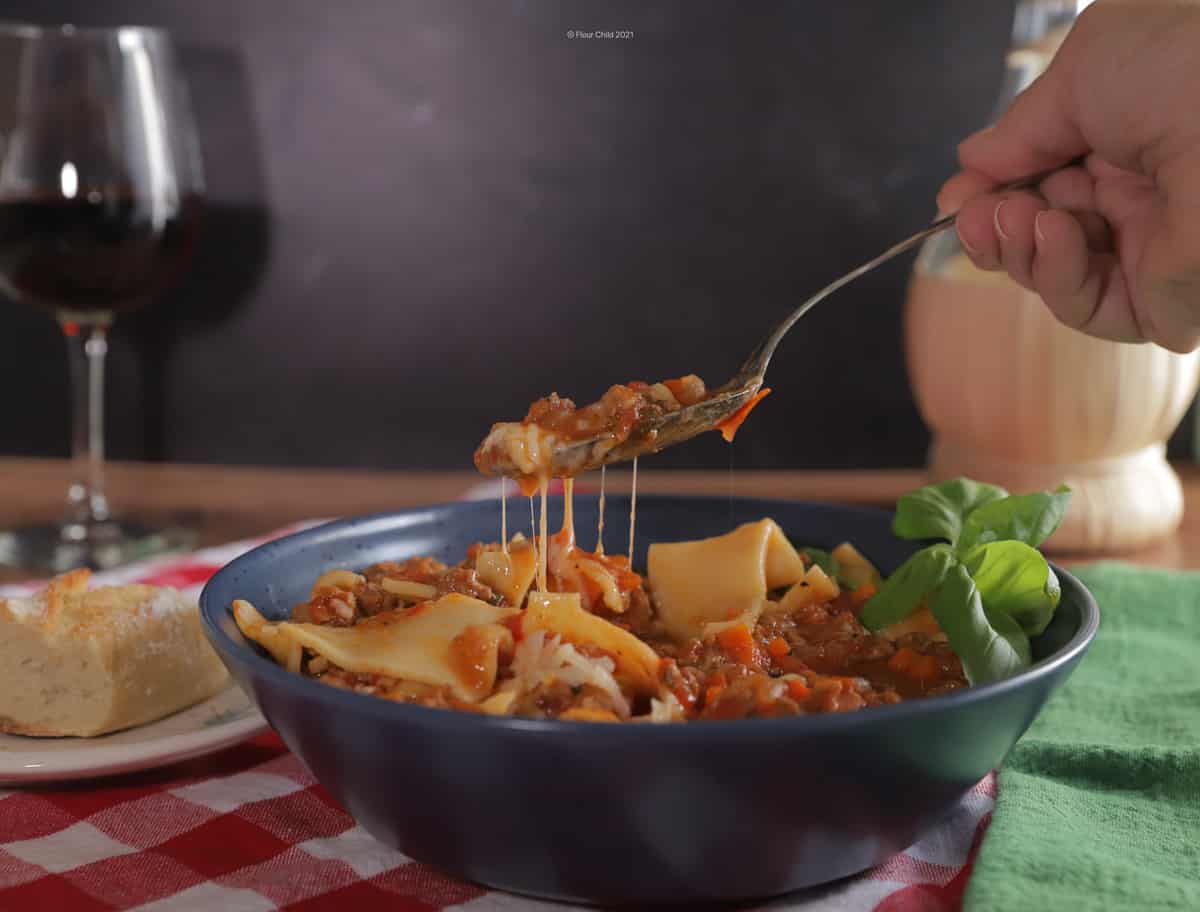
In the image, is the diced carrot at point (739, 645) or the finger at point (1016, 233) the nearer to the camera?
the diced carrot at point (739, 645)

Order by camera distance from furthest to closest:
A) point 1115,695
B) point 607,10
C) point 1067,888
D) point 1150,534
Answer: point 607,10
point 1150,534
point 1115,695
point 1067,888

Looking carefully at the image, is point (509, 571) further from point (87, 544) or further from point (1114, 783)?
point (87, 544)

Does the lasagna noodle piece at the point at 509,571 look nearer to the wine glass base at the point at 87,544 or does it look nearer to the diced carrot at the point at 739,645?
the diced carrot at the point at 739,645

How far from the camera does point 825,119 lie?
3.24 metres

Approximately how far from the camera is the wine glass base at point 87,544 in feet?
8.91

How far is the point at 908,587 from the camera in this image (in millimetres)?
1602

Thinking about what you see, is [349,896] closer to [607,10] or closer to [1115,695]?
[1115,695]

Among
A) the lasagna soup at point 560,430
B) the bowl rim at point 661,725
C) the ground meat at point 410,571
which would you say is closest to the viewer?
the bowl rim at point 661,725

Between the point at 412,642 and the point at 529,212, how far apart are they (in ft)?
6.56

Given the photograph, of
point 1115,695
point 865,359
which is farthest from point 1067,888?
point 865,359

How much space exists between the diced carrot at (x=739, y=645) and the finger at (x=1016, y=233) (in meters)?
0.74

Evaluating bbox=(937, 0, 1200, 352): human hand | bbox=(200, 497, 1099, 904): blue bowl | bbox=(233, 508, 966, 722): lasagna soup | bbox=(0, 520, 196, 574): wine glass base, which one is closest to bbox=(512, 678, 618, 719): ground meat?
bbox=(233, 508, 966, 722): lasagna soup

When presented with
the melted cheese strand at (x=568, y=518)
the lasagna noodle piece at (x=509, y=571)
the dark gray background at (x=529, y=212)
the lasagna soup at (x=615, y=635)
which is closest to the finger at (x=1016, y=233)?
the lasagna soup at (x=615, y=635)

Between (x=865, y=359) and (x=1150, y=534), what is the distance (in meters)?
0.83
